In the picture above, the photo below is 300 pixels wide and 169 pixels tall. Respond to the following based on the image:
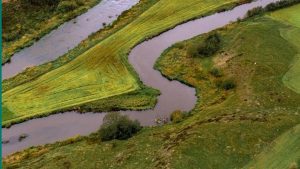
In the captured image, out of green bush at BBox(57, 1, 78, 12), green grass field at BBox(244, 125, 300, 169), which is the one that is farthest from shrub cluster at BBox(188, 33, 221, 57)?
green grass field at BBox(244, 125, 300, 169)

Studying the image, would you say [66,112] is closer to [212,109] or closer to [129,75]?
[129,75]

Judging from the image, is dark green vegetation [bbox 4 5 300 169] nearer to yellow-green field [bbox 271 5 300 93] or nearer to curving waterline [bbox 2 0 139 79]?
yellow-green field [bbox 271 5 300 93]

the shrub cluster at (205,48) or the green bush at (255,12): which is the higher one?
the green bush at (255,12)

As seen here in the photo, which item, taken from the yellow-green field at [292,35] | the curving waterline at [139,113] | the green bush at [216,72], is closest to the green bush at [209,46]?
the green bush at [216,72]

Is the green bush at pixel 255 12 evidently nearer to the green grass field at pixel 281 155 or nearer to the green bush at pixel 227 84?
the green bush at pixel 227 84

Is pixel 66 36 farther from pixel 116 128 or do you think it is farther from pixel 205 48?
pixel 116 128

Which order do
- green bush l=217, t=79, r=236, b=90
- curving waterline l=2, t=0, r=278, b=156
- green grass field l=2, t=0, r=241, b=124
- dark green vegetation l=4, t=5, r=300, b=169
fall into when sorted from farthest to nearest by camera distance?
green bush l=217, t=79, r=236, b=90 < green grass field l=2, t=0, r=241, b=124 < curving waterline l=2, t=0, r=278, b=156 < dark green vegetation l=4, t=5, r=300, b=169

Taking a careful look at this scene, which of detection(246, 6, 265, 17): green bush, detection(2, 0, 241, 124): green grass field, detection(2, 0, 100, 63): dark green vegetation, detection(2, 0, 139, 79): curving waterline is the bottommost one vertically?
detection(246, 6, 265, 17): green bush

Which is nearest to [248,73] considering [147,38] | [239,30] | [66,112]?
[239,30]
